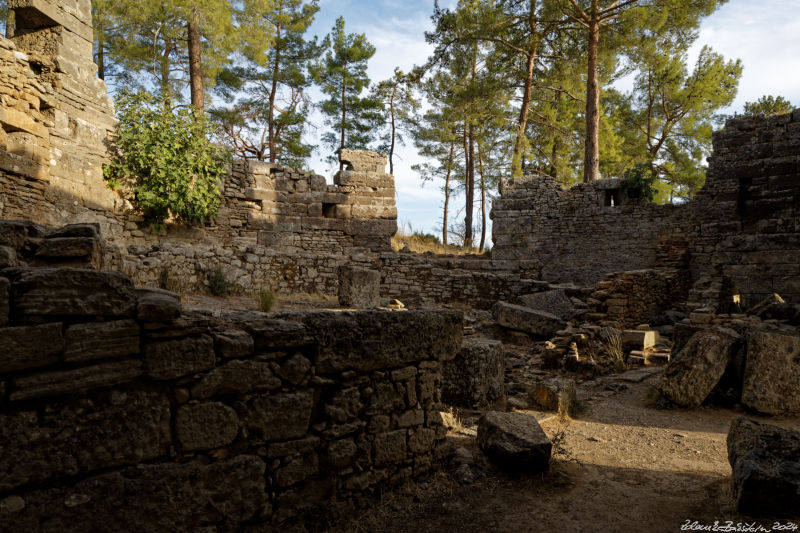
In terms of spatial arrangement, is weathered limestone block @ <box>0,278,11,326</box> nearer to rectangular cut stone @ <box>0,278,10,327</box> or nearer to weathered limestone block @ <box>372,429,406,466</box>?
rectangular cut stone @ <box>0,278,10,327</box>

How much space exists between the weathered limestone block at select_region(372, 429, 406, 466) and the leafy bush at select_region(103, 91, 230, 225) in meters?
8.39

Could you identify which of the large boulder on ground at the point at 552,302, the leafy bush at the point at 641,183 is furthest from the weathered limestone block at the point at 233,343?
the leafy bush at the point at 641,183

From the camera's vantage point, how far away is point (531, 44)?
15.1 meters

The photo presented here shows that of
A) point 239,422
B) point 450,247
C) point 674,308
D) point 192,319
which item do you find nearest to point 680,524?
point 239,422

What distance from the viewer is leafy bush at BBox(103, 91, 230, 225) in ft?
29.7

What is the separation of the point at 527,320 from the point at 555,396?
13.8ft

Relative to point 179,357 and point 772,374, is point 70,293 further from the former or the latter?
point 772,374

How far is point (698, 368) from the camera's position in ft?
18.0

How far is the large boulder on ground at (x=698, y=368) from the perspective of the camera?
5.43 m

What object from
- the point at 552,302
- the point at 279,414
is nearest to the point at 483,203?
the point at 552,302

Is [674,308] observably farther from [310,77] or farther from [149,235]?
[310,77]

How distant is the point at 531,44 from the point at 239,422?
16.2 meters

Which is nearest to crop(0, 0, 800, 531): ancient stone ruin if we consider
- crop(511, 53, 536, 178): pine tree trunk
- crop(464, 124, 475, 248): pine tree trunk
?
crop(511, 53, 536, 178): pine tree trunk

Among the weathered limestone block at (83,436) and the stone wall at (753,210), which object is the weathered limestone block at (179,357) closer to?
the weathered limestone block at (83,436)
